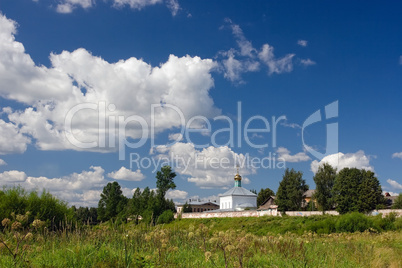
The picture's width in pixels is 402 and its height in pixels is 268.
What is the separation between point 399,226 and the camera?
25031 millimetres

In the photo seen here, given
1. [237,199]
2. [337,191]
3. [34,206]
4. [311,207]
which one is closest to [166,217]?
[237,199]

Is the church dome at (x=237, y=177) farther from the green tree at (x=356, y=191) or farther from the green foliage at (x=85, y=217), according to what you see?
the green foliage at (x=85, y=217)

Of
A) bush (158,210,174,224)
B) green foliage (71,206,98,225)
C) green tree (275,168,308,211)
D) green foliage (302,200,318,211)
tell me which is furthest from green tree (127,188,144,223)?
green foliage (302,200,318,211)

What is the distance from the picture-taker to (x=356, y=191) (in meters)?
42.2

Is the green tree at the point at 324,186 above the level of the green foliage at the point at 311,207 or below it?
above

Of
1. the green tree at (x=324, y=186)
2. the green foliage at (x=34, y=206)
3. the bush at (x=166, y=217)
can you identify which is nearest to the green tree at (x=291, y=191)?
the green tree at (x=324, y=186)

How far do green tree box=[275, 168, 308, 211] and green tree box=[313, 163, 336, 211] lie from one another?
2486mm

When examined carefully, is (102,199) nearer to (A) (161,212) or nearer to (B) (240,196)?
(A) (161,212)

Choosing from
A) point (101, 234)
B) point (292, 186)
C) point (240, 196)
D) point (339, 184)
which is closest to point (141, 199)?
point (240, 196)

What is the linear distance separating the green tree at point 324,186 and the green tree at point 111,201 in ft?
107

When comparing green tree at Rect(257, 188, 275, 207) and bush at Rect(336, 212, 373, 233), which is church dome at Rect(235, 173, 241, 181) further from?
bush at Rect(336, 212, 373, 233)

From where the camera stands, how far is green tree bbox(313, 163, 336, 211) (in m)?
46.8

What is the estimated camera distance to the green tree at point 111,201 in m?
59.3

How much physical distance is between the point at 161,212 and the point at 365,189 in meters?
30.0
